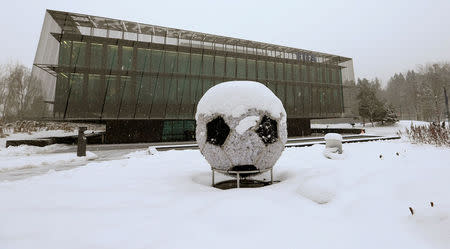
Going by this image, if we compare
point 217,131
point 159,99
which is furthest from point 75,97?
point 217,131

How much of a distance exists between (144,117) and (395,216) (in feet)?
80.0

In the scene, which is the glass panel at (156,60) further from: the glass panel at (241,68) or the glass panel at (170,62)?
the glass panel at (241,68)

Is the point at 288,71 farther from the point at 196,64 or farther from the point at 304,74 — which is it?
the point at 196,64

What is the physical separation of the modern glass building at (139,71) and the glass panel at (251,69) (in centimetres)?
15

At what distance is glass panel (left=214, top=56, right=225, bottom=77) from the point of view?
28.7 metres

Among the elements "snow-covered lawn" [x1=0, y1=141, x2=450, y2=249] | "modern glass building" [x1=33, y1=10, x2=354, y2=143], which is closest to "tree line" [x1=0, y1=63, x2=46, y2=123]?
"modern glass building" [x1=33, y1=10, x2=354, y2=143]

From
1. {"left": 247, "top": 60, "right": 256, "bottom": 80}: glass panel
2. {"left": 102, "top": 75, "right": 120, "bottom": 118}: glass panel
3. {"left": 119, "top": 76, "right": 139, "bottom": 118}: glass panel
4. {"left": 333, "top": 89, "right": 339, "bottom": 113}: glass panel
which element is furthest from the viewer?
{"left": 333, "top": 89, "right": 339, "bottom": 113}: glass panel

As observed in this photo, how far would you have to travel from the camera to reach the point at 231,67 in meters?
29.6

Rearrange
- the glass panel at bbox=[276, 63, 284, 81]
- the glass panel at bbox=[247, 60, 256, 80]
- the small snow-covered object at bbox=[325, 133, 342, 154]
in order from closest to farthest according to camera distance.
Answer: the small snow-covered object at bbox=[325, 133, 342, 154], the glass panel at bbox=[247, 60, 256, 80], the glass panel at bbox=[276, 63, 284, 81]

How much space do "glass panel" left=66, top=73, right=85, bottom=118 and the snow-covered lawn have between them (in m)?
20.7

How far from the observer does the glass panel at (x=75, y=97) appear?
2216 cm

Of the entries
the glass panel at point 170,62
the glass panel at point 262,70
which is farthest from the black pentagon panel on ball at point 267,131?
the glass panel at point 262,70

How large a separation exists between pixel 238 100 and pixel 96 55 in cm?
2455

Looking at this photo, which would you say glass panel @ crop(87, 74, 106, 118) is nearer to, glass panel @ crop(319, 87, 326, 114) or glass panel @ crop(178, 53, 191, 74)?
glass panel @ crop(178, 53, 191, 74)
